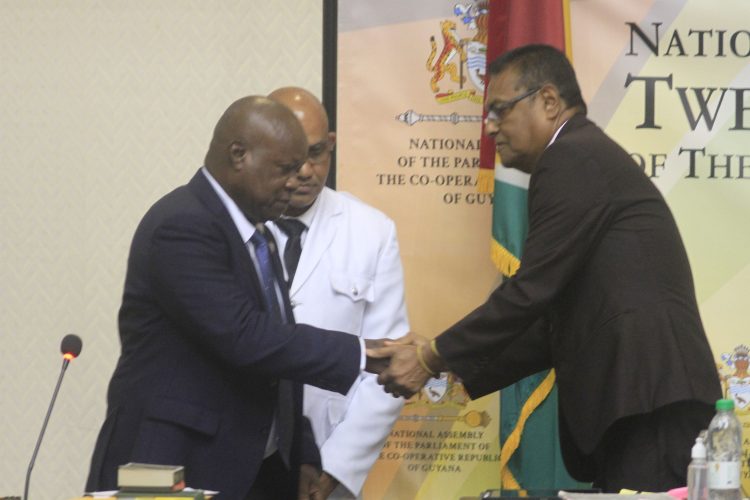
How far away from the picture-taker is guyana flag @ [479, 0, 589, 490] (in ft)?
12.7

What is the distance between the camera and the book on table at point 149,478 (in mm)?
2391

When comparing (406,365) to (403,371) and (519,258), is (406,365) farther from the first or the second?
(519,258)

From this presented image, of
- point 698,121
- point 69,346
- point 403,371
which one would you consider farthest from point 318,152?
point 698,121

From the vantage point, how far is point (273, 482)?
2975mm

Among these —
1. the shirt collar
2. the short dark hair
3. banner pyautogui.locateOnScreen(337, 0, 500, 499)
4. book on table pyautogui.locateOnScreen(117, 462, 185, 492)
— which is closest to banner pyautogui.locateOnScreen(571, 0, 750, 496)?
banner pyautogui.locateOnScreen(337, 0, 500, 499)

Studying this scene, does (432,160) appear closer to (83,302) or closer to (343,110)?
(343,110)

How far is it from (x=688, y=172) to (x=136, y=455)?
2.16 meters

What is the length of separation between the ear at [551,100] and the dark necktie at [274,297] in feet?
2.71

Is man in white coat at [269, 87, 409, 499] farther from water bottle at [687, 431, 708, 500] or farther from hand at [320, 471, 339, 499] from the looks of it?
water bottle at [687, 431, 708, 500]

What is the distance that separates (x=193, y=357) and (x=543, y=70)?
48.5 inches

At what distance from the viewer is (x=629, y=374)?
2.93 meters

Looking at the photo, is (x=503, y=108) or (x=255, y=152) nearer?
(x=255, y=152)

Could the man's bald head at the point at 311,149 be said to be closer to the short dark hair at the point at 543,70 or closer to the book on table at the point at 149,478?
the short dark hair at the point at 543,70

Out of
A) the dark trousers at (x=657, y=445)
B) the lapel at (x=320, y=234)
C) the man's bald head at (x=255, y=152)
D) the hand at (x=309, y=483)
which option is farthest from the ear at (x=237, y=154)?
the dark trousers at (x=657, y=445)
